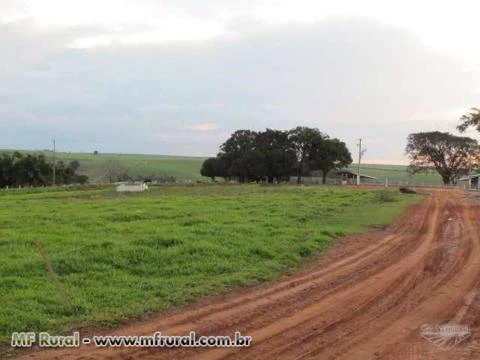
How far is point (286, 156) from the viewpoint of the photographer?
96438mm

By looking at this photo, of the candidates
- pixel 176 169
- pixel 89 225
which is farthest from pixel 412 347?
pixel 176 169

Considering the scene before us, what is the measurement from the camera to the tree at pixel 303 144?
98750 mm

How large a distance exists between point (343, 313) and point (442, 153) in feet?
326

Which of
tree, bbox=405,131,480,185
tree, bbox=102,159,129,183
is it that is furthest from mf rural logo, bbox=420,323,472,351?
tree, bbox=102,159,129,183

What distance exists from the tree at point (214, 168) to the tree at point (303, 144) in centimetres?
1460

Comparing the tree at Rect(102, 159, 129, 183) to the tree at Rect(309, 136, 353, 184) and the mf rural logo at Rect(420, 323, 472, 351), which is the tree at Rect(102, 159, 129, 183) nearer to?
the tree at Rect(309, 136, 353, 184)

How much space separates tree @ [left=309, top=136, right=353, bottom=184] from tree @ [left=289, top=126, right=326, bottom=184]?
2.54 ft

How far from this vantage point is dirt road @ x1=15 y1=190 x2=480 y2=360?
6902 millimetres

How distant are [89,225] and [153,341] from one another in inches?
501

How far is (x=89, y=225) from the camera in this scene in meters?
19.4

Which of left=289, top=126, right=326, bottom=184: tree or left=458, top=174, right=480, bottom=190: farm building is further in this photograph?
left=289, top=126, right=326, bottom=184: tree

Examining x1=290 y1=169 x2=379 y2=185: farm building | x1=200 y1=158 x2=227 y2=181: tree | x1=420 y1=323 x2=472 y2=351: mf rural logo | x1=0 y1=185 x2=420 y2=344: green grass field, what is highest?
x1=200 y1=158 x2=227 y2=181: tree

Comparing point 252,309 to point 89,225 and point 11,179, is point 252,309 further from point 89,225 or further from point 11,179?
point 11,179

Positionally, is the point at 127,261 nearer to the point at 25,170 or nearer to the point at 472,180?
the point at 25,170
